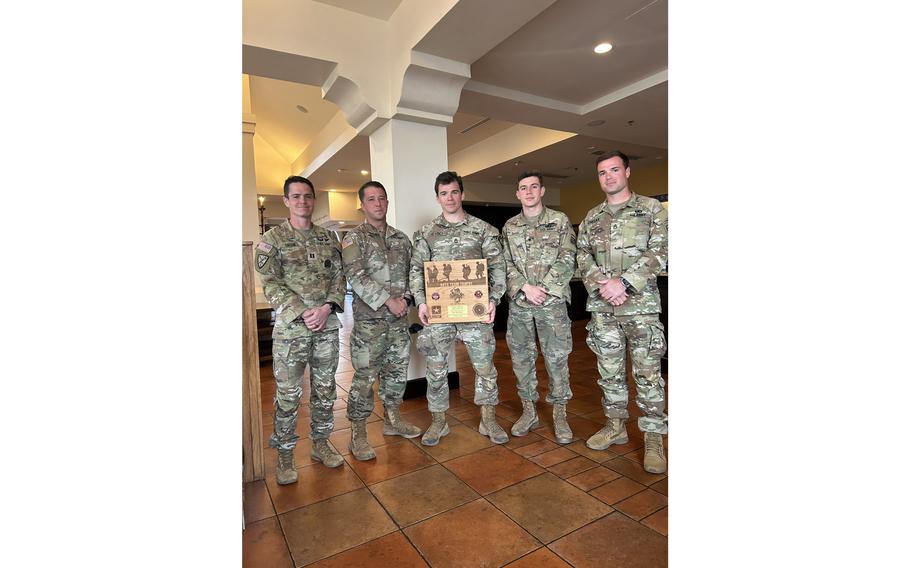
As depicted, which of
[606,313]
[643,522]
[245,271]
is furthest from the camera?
[606,313]

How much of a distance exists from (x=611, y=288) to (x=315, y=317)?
1.69 m

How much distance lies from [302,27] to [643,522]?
3.97 meters

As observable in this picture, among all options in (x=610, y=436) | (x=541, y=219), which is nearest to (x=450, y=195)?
(x=541, y=219)

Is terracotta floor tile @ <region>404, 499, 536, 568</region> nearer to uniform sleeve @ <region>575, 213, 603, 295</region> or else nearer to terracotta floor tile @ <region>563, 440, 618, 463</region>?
terracotta floor tile @ <region>563, 440, 618, 463</region>

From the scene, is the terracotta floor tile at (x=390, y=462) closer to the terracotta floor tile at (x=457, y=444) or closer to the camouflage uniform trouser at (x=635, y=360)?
the terracotta floor tile at (x=457, y=444)

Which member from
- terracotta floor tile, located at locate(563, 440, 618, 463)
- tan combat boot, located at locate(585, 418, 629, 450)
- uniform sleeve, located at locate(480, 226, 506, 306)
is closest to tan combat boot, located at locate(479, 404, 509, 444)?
A: terracotta floor tile, located at locate(563, 440, 618, 463)

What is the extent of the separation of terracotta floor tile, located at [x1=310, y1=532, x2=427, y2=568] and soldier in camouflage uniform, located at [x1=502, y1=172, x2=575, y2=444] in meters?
1.28

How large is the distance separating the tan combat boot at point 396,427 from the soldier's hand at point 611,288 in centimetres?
155

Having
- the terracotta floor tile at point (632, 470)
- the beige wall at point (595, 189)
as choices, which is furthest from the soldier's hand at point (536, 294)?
the beige wall at point (595, 189)

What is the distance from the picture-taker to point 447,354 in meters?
2.82
